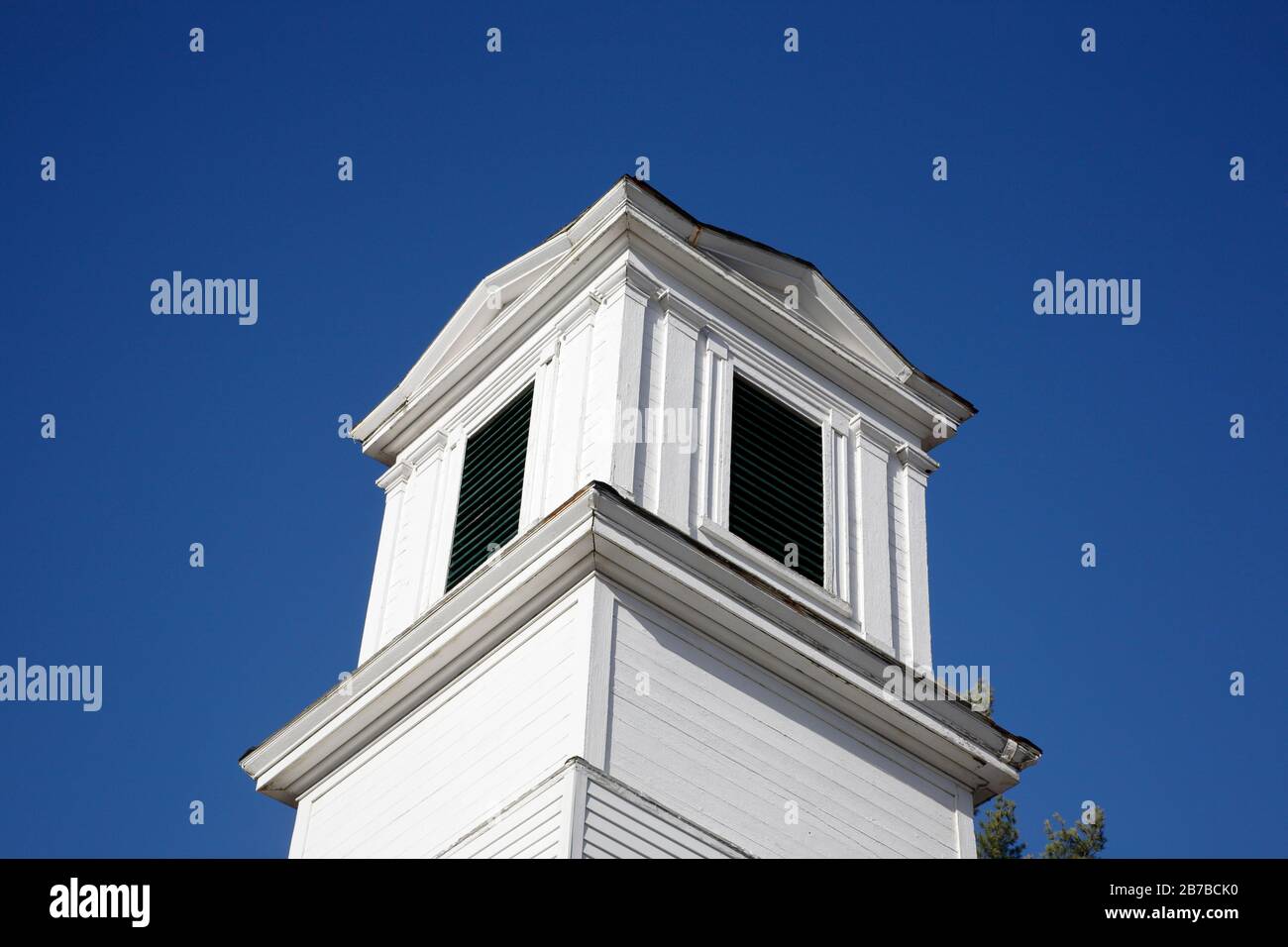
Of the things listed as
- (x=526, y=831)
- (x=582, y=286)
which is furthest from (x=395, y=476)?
(x=526, y=831)

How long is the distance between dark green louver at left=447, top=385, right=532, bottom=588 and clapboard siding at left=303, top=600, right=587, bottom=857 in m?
1.94

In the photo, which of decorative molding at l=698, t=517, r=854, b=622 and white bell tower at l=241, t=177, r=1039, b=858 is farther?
decorative molding at l=698, t=517, r=854, b=622

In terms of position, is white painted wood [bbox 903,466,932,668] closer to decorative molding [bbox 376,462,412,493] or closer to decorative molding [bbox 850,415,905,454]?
decorative molding [bbox 850,415,905,454]

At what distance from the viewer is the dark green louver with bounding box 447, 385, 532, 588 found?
19.3 m

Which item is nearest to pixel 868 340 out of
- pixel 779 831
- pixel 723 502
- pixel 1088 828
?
pixel 723 502

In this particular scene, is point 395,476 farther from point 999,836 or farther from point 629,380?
point 999,836

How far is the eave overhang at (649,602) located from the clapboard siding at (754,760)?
0.69 ft

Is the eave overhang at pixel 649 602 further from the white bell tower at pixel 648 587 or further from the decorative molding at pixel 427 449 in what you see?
the decorative molding at pixel 427 449

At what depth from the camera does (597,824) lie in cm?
1505

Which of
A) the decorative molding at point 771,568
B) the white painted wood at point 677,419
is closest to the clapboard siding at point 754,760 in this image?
the decorative molding at point 771,568

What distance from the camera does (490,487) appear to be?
65.1ft

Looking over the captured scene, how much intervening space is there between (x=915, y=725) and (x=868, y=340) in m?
5.09

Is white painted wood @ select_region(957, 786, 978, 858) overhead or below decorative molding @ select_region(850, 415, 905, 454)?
below

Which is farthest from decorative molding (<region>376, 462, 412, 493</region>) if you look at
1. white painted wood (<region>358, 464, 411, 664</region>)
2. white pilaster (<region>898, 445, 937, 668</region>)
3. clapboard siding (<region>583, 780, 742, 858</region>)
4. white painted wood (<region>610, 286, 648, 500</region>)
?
clapboard siding (<region>583, 780, 742, 858</region>)
